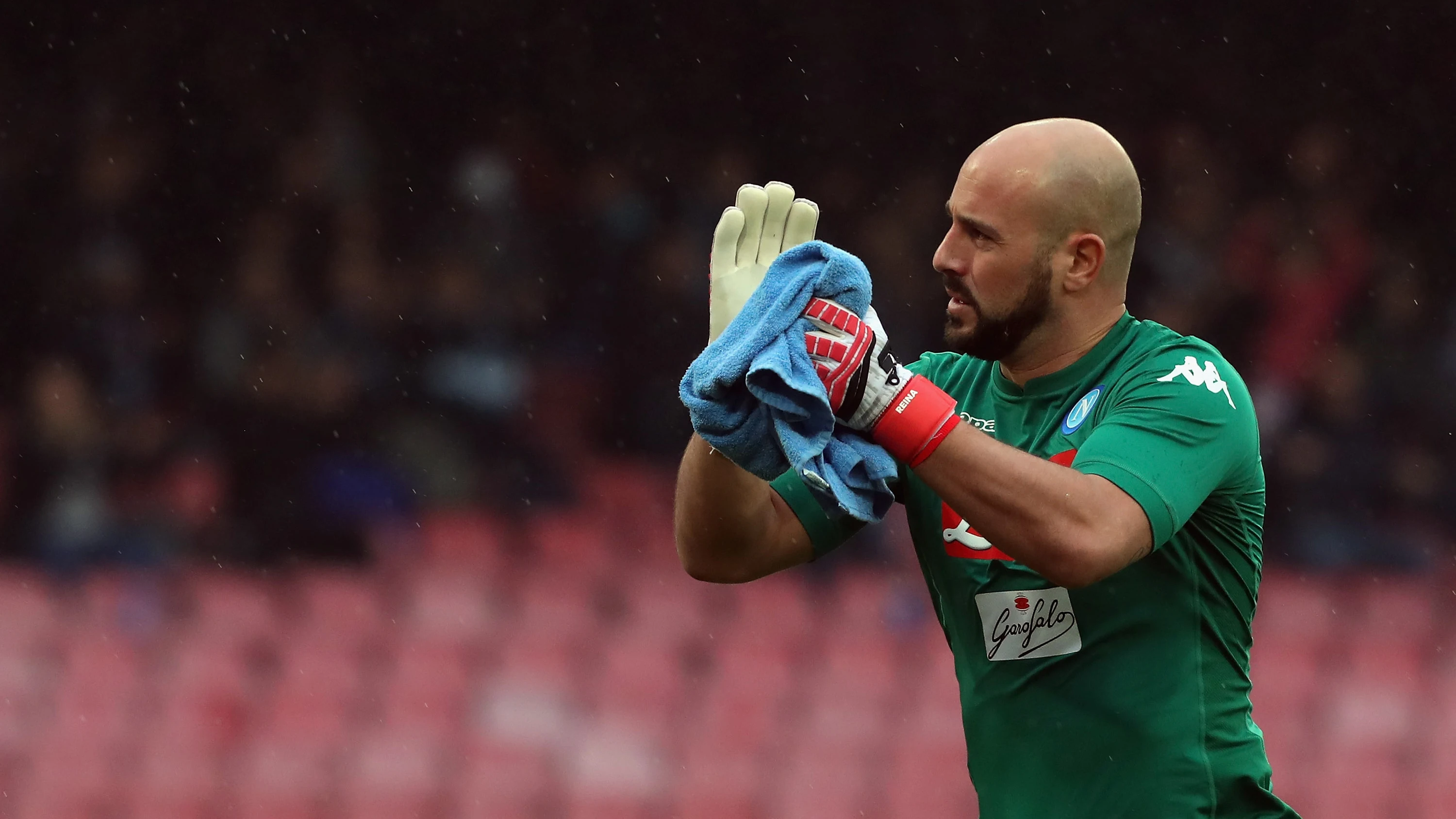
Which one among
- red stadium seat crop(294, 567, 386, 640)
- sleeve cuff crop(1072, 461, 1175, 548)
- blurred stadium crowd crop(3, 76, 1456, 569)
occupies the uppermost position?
blurred stadium crowd crop(3, 76, 1456, 569)

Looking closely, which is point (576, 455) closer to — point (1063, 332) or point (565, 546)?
point (565, 546)

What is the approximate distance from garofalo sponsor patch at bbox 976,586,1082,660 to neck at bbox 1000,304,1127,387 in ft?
0.90

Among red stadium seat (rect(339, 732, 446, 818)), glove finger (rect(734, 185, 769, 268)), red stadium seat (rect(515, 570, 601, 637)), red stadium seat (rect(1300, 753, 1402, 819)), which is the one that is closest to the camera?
glove finger (rect(734, 185, 769, 268))

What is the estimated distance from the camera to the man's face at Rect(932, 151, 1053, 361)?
1.85 m

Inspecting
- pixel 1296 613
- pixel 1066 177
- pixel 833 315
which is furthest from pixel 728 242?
pixel 1296 613

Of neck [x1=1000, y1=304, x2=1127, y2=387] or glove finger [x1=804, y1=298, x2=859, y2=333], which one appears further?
neck [x1=1000, y1=304, x2=1127, y2=387]

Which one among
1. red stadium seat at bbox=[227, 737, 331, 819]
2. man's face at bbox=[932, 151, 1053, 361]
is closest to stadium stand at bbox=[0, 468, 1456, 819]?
red stadium seat at bbox=[227, 737, 331, 819]

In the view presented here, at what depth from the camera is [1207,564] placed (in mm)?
1837

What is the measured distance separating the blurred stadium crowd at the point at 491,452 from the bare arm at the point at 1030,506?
3098mm

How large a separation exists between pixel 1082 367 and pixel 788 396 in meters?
0.54

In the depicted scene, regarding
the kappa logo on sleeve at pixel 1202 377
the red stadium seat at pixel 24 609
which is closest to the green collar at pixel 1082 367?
the kappa logo on sleeve at pixel 1202 377

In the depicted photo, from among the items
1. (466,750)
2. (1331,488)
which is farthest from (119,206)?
(1331,488)

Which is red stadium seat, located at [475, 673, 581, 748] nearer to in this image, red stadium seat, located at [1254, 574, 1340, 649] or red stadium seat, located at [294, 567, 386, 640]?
red stadium seat, located at [294, 567, 386, 640]

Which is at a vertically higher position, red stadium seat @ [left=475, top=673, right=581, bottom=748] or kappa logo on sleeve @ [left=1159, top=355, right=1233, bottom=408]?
kappa logo on sleeve @ [left=1159, top=355, right=1233, bottom=408]
